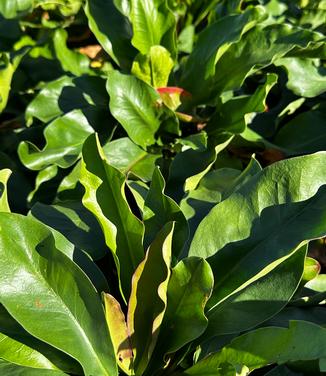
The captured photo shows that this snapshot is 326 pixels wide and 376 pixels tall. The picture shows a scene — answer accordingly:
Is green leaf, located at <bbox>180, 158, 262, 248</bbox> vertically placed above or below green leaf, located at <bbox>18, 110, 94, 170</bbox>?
above

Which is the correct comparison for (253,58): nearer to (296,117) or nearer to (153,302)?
(296,117)

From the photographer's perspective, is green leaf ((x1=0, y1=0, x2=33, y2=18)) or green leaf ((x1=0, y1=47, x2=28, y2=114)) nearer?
green leaf ((x1=0, y1=47, x2=28, y2=114))

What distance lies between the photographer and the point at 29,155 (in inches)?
53.2

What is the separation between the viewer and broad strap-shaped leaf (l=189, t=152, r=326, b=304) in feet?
3.19

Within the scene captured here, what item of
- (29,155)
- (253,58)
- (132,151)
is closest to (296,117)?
(253,58)

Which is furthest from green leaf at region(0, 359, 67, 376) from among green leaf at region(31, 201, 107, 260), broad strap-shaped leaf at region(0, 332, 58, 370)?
green leaf at region(31, 201, 107, 260)

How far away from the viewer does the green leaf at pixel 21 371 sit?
0.96 m

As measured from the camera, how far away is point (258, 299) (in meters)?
0.98

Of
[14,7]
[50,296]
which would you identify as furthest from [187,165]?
[14,7]

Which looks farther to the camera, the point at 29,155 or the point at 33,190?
the point at 33,190

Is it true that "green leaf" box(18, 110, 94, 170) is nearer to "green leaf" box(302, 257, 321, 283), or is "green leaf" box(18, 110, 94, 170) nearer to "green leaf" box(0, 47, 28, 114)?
"green leaf" box(0, 47, 28, 114)

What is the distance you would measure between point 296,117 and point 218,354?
30.0 inches

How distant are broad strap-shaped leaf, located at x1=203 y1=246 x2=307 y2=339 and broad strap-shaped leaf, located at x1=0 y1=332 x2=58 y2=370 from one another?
275mm

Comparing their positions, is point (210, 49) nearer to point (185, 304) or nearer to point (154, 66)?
point (154, 66)
